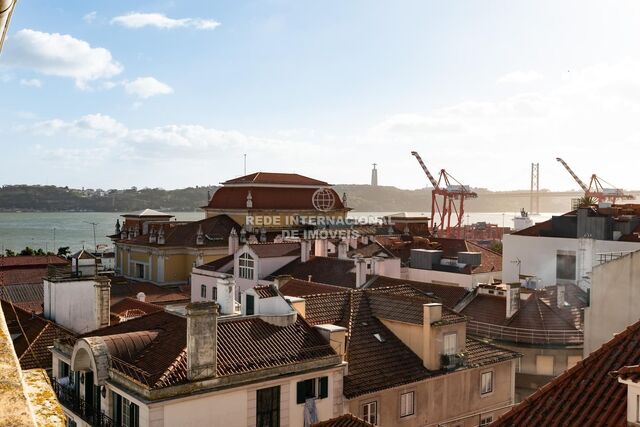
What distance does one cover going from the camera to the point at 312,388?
48.1 feet

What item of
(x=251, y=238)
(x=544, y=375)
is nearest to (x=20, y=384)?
(x=544, y=375)

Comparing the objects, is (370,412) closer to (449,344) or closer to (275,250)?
(449,344)

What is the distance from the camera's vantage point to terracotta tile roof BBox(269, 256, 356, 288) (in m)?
31.1

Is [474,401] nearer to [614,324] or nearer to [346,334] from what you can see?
[346,334]

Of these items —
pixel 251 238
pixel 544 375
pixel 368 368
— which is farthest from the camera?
pixel 251 238

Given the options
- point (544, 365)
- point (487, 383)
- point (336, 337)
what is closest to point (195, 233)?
point (544, 365)

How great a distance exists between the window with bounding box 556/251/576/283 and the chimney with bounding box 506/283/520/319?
10.4m

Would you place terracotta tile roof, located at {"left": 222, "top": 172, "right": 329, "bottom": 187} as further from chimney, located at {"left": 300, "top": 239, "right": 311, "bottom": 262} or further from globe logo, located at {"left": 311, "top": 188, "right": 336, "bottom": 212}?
chimney, located at {"left": 300, "top": 239, "right": 311, "bottom": 262}

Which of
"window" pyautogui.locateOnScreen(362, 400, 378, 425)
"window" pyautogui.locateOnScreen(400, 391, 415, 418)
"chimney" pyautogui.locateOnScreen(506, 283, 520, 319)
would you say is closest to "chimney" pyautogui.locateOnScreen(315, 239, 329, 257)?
"chimney" pyautogui.locateOnScreen(506, 283, 520, 319)

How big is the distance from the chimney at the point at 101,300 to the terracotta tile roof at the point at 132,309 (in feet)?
3.17

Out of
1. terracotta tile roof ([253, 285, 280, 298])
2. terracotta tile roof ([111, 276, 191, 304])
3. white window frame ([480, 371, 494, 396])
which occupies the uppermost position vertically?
terracotta tile roof ([253, 285, 280, 298])

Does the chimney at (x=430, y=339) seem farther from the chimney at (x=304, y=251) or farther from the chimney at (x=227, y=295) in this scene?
the chimney at (x=304, y=251)

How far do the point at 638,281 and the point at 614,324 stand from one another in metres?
0.99

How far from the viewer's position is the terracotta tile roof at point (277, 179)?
2404 inches
